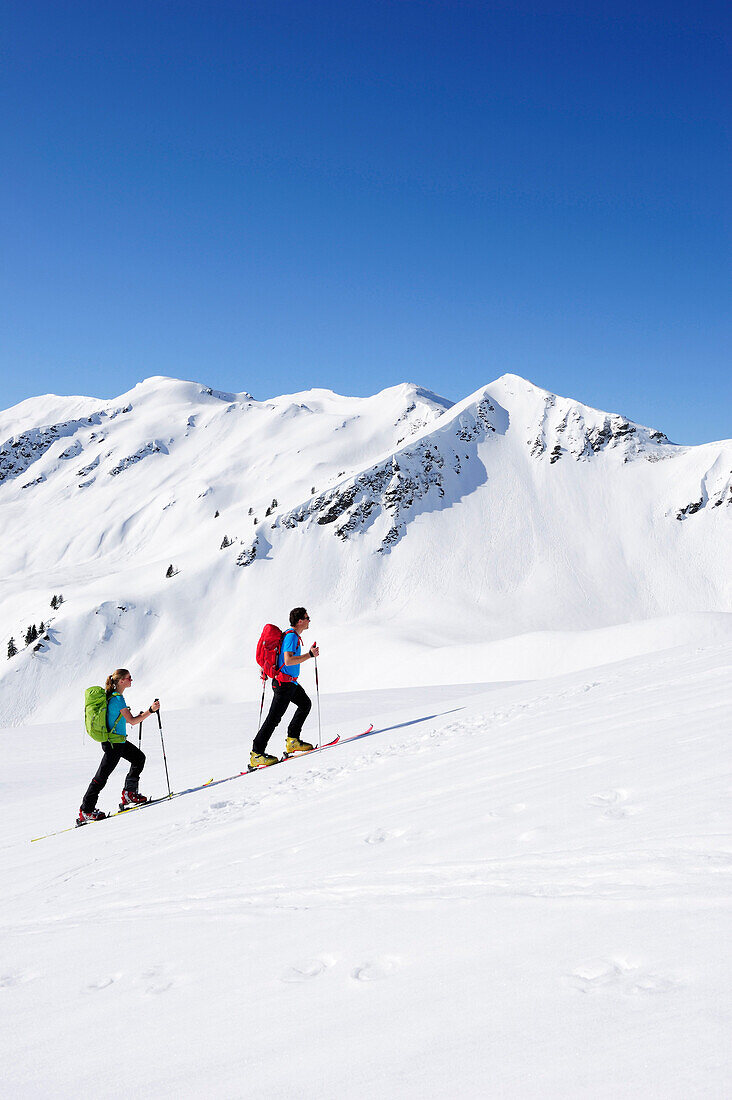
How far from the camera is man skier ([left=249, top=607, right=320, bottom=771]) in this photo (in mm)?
9578

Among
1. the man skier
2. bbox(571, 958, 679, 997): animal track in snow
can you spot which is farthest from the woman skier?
bbox(571, 958, 679, 997): animal track in snow

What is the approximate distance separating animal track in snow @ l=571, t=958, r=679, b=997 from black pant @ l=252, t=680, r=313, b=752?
744 cm

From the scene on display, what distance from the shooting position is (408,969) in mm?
2787

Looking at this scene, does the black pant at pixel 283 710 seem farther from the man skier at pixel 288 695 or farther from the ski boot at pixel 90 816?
the ski boot at pixel 90 816

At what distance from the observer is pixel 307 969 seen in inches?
118

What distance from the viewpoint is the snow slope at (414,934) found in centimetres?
215

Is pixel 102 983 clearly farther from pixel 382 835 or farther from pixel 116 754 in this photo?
pixel 116 754

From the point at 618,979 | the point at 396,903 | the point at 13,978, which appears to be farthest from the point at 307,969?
the point at 13,978

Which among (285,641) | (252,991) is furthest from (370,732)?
(252,991)

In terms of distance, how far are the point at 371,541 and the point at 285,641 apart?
257 feet

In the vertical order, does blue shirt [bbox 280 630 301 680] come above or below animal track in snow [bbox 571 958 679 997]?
above

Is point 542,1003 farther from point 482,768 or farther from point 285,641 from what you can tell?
point 285,641

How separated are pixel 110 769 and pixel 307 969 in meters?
6.27

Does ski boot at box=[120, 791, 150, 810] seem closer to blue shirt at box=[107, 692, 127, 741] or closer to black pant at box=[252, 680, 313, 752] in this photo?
blue shirt at box=[107, 692, 127, 741]
